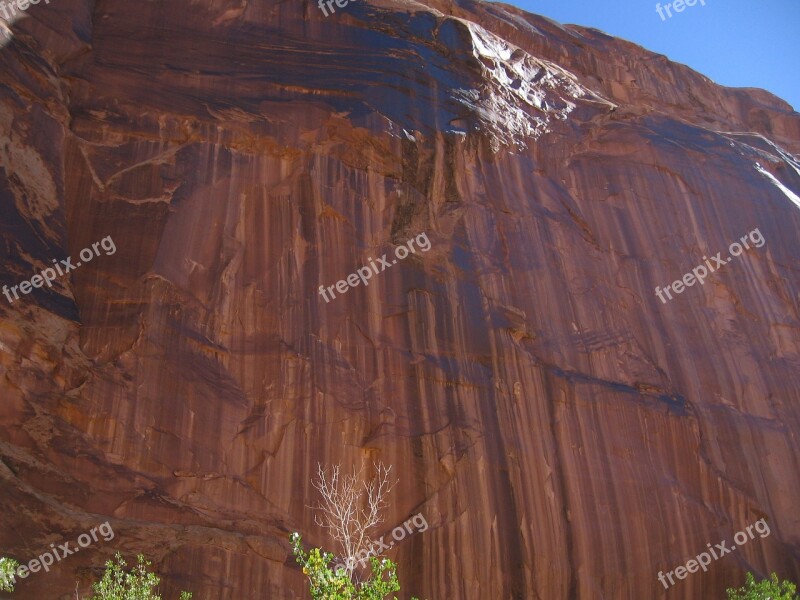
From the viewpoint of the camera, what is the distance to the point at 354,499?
57.1ft

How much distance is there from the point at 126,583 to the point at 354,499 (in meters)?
4.91

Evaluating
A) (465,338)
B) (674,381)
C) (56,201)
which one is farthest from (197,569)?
(674,381)

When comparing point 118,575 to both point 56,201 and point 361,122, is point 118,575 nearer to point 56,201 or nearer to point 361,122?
point 56,201

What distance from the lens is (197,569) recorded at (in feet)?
53.8

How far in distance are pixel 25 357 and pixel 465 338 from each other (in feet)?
34.0

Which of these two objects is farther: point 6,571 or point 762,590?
point 762,590

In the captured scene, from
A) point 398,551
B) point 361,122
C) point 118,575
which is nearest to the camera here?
point 118,575
